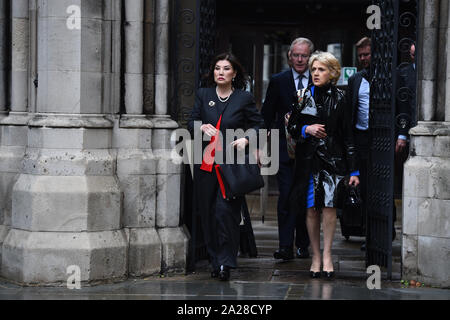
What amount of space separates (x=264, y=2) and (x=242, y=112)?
7339mm

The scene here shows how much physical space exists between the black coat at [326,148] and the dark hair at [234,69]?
581 mm

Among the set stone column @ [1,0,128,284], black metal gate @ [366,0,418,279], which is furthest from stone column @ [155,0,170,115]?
black metal gate @ [366,0,418,279]

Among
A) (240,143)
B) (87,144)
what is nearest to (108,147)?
(87,144)

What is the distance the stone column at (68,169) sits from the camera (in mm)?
7988

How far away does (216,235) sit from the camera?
27.8ft

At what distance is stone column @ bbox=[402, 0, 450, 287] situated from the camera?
313 inches

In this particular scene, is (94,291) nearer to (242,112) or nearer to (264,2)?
(242,112)

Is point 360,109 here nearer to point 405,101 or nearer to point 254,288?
point 405,101

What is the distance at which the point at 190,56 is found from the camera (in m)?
9.05

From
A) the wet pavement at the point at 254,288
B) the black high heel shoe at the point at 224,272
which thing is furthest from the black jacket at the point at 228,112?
the wet pavement at the point at 254,288

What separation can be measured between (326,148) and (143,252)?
1.90 m

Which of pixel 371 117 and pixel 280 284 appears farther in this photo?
pixel 371 117

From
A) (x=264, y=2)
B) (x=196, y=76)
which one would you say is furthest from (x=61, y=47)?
(x=264, y=2)

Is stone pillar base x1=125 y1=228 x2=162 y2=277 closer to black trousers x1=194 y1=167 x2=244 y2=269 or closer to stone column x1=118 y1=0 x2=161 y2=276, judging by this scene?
stone column x1=118 y1=0 x2=161 y2=276
